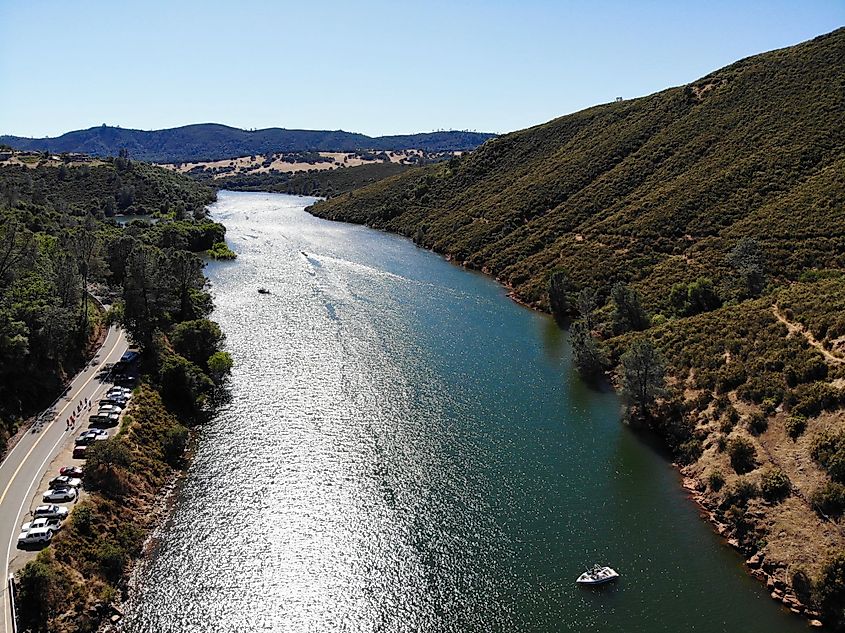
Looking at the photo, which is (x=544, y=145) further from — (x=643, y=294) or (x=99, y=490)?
(x=99, y=490)

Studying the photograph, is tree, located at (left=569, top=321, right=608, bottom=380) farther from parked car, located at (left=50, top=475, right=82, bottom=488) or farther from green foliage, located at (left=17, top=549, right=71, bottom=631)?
green foliage, located at (left=17, top=549, right=71, bottom=631)

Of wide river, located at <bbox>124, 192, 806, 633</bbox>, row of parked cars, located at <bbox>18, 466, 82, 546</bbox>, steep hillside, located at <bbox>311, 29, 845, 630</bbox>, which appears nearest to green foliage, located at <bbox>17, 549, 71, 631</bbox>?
row of parked cars, located at <bbox>18, 466, 82, 546</bbox>

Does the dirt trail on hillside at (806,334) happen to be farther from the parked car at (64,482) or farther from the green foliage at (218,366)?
the parked car at (64,482)

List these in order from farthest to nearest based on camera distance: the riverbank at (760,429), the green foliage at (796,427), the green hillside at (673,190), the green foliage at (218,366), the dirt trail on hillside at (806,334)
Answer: the green hillside at (673,190) < the green foliage at (218,366) < the dirt trail on hillside at (806,334) < the green foliage at (796,427) < the riverbank at (760,429)

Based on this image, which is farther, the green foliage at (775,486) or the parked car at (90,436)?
the parked car at (90,436)

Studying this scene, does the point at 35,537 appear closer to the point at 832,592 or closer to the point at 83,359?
the point at 83,359

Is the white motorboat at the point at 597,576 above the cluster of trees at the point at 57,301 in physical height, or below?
below

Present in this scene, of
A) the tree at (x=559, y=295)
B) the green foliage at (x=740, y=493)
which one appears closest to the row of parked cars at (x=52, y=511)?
the green foliage at (x=740, y=493)

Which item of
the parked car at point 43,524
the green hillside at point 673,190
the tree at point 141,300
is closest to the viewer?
the parked car at point 43,524
